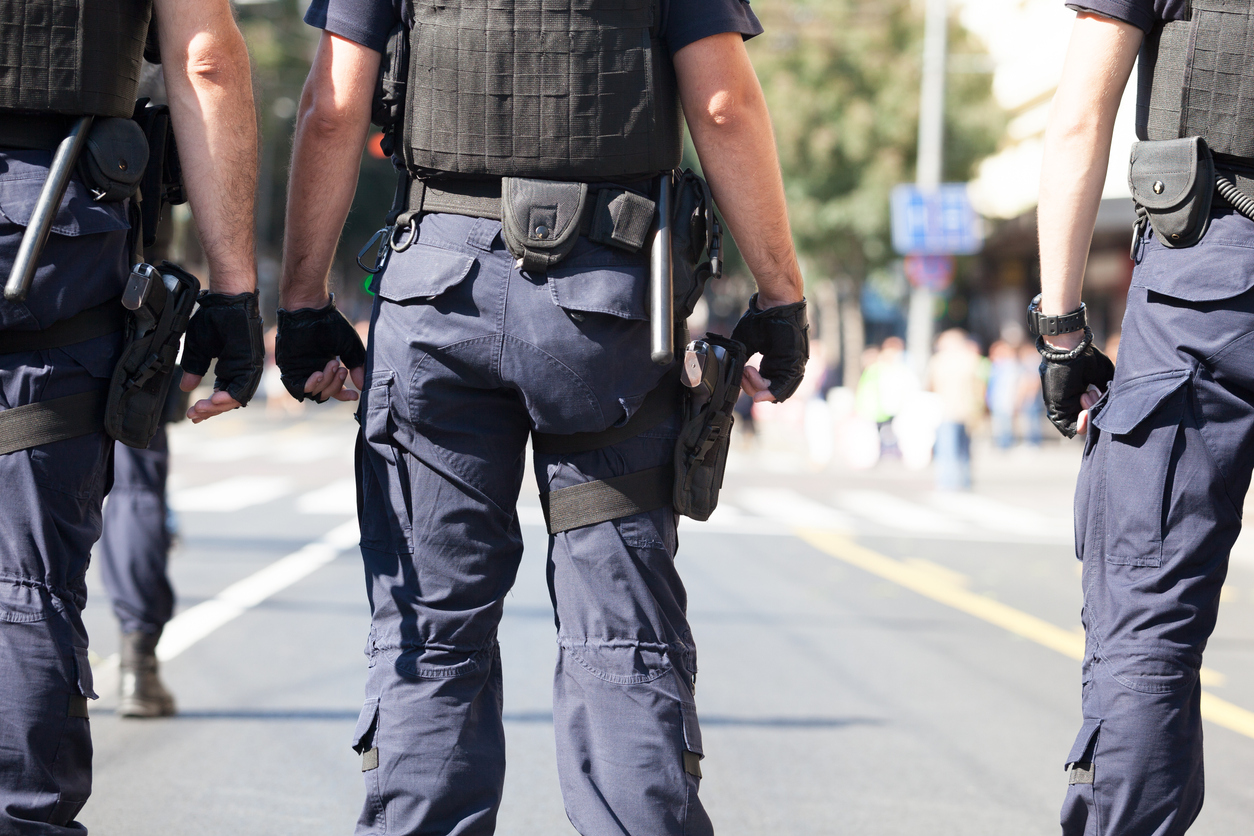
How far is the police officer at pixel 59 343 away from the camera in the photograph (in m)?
2.24

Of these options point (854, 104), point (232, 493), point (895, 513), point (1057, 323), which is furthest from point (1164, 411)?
point (854, 104)

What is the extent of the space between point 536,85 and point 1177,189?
1.11m

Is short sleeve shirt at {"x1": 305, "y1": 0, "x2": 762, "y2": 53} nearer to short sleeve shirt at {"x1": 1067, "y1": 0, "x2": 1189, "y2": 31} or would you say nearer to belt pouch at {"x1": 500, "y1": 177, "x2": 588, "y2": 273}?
belt pouch at {"x1": 500, "y1": 177, "x2": 588, "y2": 273}

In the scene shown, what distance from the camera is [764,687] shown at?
5.36 metres

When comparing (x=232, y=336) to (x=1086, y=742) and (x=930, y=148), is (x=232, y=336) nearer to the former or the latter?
(x=1086, y=742)

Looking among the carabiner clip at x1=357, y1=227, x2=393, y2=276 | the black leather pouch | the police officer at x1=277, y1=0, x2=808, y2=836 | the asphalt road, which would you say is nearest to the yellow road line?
the asphalt road

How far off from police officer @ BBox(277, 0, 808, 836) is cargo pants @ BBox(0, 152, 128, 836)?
1.48 feet

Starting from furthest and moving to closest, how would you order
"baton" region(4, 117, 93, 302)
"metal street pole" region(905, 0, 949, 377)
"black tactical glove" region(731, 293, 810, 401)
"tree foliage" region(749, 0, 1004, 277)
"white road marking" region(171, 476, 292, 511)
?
"tree foliage" region(749, 0, 1004, 277), "metal street pole" region(905, 0, 949, 377), "white road marking" region(171, 476, 292, 511), "black tactical glove" region(731, 293, 810, 401), "baton" region(4, 117, 93, 302)

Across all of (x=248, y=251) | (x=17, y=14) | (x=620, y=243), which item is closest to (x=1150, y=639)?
(x=620, y=243)

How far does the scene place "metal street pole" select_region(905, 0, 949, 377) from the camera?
21.3 meters

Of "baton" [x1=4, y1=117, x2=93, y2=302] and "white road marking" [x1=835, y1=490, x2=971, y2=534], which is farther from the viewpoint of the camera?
"white road marking" [x1=835, y1=490, x2=971, y2=534]

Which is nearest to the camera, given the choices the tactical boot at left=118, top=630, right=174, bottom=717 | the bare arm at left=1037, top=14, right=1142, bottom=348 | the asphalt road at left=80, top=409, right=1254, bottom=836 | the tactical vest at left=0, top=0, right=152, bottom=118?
the tactical vest at left=0, top=0, right=152, bottom=118

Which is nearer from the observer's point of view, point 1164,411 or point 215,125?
point 1164,411

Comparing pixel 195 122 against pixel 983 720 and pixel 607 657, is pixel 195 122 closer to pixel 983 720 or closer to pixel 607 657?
pixel 607 657
